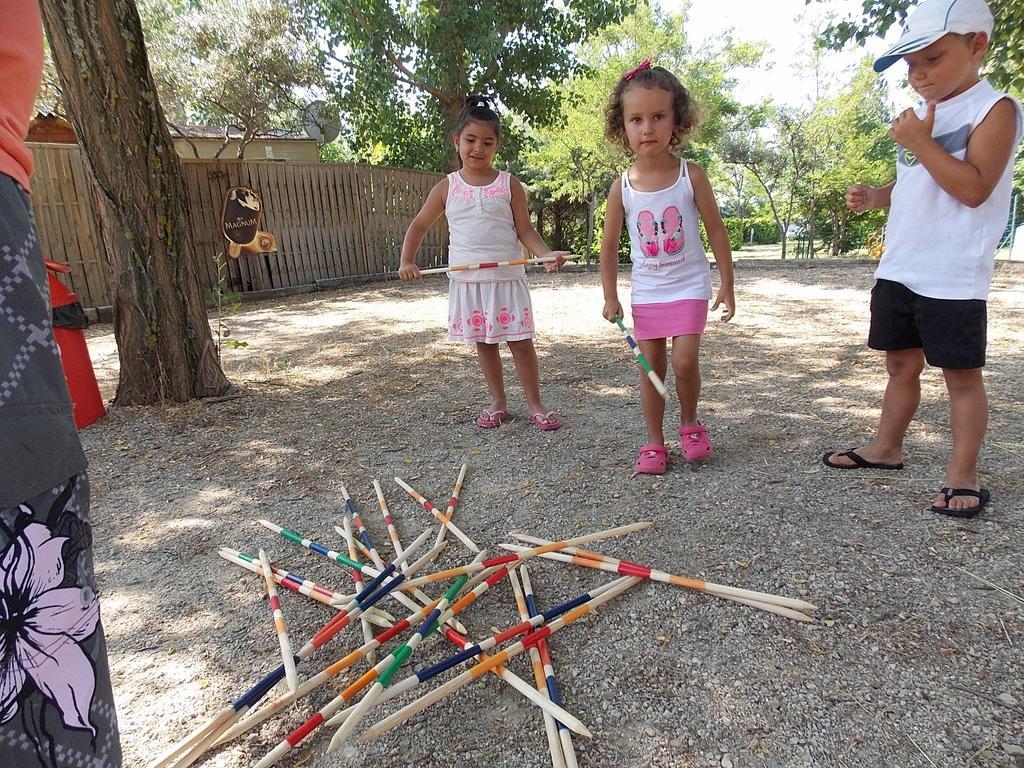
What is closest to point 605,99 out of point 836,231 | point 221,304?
point 221,304

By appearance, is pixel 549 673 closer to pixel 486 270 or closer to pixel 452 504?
pixel 452 504

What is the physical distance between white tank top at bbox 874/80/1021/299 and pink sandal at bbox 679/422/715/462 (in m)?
0.99

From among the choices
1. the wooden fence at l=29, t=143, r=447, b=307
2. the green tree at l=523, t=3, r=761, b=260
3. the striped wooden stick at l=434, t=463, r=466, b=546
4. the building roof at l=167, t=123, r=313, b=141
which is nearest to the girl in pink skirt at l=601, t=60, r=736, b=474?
the striped wooden stick at l=434, t=463, r=466, b=546

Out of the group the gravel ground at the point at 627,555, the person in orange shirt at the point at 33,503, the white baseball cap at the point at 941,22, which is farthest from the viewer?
the white baseball cap at the point at 941,22

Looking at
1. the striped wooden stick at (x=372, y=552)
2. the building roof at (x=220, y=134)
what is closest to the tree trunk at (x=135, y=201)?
the striped wooden stick at (x=372, y=552)

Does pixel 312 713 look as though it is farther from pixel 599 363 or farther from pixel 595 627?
pixel 599 363

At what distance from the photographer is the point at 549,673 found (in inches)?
62.4

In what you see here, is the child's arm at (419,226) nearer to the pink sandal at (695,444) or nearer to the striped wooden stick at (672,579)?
the pink sandal at (695,444)

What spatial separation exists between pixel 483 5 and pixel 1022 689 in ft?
35.7

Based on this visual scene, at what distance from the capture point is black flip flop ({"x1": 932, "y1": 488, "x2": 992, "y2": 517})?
226 centimetres

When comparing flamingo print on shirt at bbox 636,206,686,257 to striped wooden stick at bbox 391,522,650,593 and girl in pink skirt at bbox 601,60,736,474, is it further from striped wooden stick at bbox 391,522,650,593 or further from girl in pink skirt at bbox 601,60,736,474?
striped wooden stick at bbox 391,522,650,593

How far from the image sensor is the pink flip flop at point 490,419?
3.50 m

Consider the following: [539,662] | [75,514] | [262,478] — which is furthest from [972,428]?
[262,478]

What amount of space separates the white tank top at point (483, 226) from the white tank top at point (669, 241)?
0.78 metres
